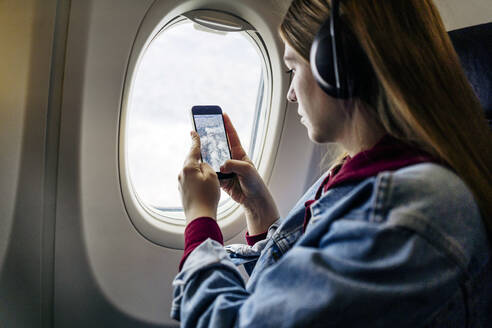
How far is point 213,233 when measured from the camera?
2.85 feet

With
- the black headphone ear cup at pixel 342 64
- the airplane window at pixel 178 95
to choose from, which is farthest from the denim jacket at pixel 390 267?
the airplane window at pixel 178 95

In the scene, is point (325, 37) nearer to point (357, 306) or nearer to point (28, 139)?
point (357, 306)

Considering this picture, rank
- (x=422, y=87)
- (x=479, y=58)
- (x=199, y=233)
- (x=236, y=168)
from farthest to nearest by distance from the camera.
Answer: (x=236, y=168), (x=479, y=58), (x=199, y=233), (x=422, y=87)

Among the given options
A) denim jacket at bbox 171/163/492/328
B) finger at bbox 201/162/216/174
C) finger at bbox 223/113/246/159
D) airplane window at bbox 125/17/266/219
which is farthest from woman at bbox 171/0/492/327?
airplane window at bbox 125/17/266/219

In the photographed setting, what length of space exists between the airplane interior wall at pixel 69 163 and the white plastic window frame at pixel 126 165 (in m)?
0.03

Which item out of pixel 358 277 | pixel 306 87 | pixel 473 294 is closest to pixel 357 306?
pixel 358 277

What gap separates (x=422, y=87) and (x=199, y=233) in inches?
22.7

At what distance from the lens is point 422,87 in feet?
2.16

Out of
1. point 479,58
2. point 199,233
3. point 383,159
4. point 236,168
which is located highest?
point 479,58

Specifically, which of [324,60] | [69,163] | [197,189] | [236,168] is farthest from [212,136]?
[324,60]

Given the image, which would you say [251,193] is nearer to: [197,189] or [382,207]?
[197,189]

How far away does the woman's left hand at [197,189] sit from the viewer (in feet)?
3.06

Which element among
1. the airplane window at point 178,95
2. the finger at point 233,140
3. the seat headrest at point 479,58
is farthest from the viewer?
the airplane window at point 178,95

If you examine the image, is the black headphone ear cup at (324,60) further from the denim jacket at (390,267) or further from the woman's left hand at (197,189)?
the woman's left hand at (197,189)
